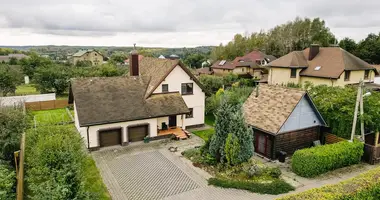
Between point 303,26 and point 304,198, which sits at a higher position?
point 303,26

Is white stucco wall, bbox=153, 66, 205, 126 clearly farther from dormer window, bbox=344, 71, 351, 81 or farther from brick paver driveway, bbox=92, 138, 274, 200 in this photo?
dormer window, bbox=344, 71, 351, 81

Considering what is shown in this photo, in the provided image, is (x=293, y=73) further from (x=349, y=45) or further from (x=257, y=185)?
(x=349, y=45)

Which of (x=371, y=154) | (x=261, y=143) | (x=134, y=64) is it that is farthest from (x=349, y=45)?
A: (x=261, y=143)

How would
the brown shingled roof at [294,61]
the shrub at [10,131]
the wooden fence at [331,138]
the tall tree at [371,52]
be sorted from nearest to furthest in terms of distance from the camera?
the shrub at [10,131], the wooden fence at [331,138], the brown shingled roof at [294,61], the tall tree at [371,52]

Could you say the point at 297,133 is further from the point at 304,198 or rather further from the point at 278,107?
the point at 304,198

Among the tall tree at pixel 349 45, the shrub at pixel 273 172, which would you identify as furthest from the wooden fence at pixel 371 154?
the tall tree at pixel 349 45

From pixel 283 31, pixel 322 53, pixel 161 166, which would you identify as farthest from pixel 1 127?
pixel 283 31

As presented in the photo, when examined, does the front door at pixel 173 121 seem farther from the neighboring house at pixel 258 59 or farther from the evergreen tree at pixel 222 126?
the neighboring house at pixel 258 59
